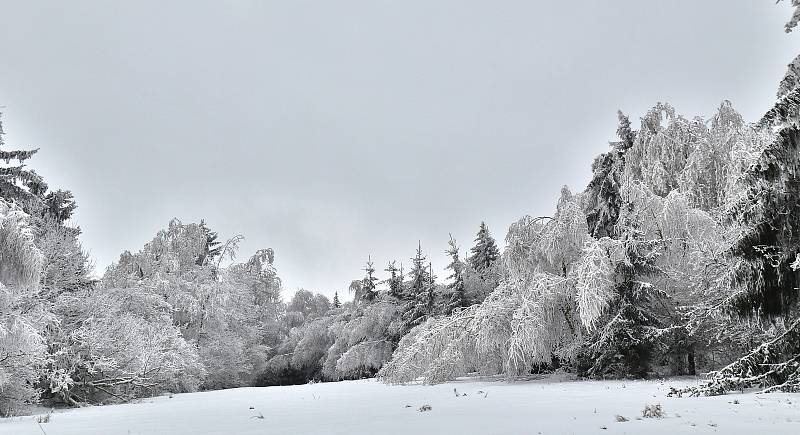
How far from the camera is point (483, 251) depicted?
2388 centimetres

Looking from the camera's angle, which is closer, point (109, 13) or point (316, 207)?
point (109, 13)

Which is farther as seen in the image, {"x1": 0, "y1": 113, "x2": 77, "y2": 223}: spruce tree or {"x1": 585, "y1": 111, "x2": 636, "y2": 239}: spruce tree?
{"x1": 0, "y1": 113, "x2": 77, "y2": 223}: spruce tree

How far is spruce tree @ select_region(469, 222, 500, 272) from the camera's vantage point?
23562 millimetres

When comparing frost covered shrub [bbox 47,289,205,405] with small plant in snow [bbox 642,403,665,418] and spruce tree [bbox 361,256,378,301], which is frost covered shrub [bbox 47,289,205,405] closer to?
small plant in snow [bbox 642,403,665,418]

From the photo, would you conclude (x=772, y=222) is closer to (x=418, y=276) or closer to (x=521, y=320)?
(x=521, y=320)

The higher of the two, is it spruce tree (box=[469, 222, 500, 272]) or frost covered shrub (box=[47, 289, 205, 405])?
spruce tree (box=[469, 222, 500, 272])

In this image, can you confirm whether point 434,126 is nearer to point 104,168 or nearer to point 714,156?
point 714,156

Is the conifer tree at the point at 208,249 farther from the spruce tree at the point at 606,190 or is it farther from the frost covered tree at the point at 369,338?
the spruce tree at the point at 606,190

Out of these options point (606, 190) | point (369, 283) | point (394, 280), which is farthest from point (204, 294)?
point (606, 190)

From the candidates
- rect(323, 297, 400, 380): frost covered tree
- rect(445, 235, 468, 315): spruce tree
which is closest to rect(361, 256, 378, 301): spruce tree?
rect(323, 297, 400, 380): frost covered tree

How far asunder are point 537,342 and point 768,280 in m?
5.90

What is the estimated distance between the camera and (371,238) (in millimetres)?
24031

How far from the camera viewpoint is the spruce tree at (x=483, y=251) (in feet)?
77.3

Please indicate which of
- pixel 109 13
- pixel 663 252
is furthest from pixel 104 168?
pixel 663 252
